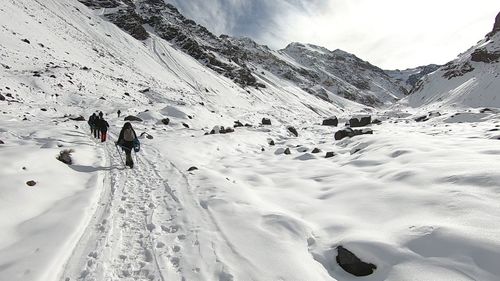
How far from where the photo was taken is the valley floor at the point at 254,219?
5309 mm

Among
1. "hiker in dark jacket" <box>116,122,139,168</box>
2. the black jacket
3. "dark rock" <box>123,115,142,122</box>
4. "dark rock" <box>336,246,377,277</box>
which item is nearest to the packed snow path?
"dark rock" <box>336,246,377,277</box>

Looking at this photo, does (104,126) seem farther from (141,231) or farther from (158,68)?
(158,68)

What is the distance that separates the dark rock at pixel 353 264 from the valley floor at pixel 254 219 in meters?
0.10

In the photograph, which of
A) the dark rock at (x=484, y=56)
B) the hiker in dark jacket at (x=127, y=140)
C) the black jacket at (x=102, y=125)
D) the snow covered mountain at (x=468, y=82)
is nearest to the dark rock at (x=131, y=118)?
the black jacket at (x=102, y=125)

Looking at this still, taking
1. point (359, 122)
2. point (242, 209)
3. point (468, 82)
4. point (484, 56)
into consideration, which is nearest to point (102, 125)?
point (242, 209)

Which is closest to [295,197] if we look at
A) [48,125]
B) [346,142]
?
[346,142]

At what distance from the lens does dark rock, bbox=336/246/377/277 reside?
539 cm

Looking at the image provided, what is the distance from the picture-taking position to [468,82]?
6662 cm

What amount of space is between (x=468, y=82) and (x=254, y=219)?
72.9 m

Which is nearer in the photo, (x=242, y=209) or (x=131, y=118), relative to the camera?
(x=242, y=209)

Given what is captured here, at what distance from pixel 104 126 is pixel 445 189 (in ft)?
48.2

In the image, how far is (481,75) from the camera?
221 ft

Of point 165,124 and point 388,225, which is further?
point 165,124

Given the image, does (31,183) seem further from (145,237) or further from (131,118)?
(131,118)
